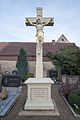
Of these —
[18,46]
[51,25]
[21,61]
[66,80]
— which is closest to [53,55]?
[66,80]

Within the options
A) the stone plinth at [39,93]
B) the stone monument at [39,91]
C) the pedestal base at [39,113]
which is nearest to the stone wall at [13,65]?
A: the stone monument at [39,91]

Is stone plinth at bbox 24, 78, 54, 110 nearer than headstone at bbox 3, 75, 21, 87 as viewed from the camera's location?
Yes

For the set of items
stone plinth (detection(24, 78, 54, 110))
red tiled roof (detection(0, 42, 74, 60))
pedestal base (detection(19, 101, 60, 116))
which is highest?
red tiled roof (detection(0, 42, 74, 60))

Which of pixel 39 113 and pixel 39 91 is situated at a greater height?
pixel 39 91

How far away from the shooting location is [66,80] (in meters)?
17.0

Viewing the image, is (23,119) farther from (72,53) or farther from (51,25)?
(72,53)

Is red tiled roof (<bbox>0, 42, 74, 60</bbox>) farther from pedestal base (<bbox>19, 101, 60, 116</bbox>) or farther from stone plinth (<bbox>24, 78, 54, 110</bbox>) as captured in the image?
pedestal base (<bbox>19, 101, 60, 116</bbox>)

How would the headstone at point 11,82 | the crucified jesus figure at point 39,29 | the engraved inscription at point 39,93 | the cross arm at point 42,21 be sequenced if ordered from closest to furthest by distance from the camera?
the engraved inscription at point 39,93, the crucified jesus figure at point 39,29, the cross arm at point 42,21, the headstone at point 11,82

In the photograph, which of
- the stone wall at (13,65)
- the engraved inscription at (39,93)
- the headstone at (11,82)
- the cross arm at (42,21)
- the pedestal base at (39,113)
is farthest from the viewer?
the stone wall at (13,65)

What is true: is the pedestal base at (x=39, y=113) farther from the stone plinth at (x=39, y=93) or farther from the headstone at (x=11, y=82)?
the headstone at (x=11, y=82)

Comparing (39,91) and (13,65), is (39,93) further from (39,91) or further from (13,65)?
(13,65)

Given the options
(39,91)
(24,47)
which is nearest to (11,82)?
(39,91)

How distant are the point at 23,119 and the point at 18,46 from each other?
101 ft

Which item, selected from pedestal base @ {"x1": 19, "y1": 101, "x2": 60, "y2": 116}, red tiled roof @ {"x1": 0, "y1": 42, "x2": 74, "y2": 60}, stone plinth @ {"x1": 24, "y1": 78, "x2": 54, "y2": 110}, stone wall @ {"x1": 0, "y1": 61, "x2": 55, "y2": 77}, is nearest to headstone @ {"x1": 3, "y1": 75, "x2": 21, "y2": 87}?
stone plinth @ {"x1": 24, "y1": 78, "x2": 54, "y2": 110}
